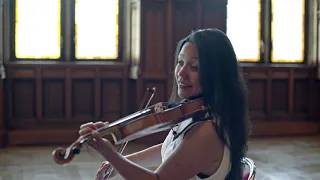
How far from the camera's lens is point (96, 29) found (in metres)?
6.82

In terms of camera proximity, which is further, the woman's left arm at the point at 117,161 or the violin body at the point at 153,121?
the violin body at the point at 153,121

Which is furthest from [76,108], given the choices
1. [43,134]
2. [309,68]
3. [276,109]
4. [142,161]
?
[142,161]

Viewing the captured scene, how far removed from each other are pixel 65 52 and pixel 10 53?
2.32 ft

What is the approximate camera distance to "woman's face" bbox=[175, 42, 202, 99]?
1592 millimetres

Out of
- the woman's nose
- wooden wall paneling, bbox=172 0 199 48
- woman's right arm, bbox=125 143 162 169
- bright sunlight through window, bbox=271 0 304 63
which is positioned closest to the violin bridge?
the woman's nose

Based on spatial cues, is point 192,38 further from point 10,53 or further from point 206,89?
point 10,53

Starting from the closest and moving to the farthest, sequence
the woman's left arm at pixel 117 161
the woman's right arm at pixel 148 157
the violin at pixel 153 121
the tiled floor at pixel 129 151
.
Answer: the woman's left arm at pixel 117 161, the violin at pixel 153 121, the woman's right arm at pixel 148 157, the tiled floor at pixel 129 151

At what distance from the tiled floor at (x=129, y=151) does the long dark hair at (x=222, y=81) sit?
10.0 ft

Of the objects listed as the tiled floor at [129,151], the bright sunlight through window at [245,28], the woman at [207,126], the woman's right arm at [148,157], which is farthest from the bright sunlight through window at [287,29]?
the woman at [207,126]

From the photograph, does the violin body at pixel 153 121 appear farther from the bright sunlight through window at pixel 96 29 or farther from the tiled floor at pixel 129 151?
the bright sunlight through window at pixel 96 29

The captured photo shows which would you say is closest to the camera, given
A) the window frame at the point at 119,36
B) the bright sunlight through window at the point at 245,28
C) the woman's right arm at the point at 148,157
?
the woman's right arm at the point at 148,157

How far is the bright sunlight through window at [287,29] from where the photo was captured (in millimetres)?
7523

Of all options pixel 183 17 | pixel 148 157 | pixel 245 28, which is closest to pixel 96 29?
pixel 183 17

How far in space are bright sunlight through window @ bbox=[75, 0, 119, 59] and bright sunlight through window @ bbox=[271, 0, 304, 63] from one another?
7.87ft
